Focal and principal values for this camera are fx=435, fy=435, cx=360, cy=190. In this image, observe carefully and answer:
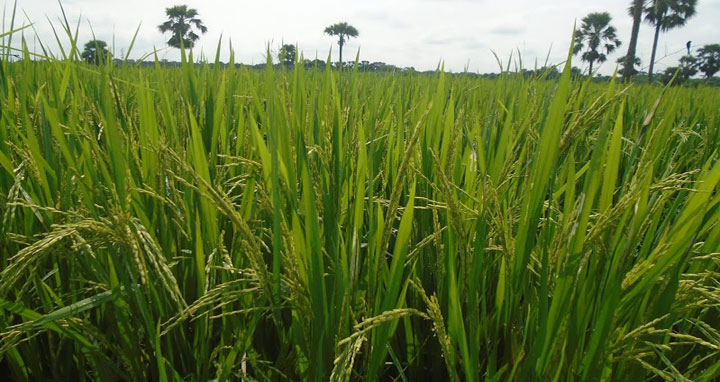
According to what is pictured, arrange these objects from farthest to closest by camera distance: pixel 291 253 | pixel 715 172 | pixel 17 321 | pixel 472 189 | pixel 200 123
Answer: pixel 200 123
pixel 472 189
pixel 17 321
pixel 715 172
pixel 291 253

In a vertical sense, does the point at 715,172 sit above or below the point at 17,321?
above

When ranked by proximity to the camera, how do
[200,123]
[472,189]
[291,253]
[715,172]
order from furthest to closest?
[200,123]
[472,189]
[715,172]
[291,253]

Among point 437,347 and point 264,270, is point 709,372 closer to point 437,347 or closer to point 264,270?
point 437,347

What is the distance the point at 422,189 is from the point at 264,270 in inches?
21.2

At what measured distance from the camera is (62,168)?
2.84ft

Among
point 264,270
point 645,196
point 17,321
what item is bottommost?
point 17,321

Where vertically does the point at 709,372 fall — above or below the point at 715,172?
below

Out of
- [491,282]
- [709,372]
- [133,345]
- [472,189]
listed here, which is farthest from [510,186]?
[133,345]

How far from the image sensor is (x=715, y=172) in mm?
678

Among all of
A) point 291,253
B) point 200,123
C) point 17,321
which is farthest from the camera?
point 200,123

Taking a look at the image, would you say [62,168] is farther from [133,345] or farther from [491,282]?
Answer: [491,282]

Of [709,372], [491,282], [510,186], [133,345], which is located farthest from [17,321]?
[709,372]

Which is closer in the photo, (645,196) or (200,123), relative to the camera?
(645,196)

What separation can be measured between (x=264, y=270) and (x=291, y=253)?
0.14ft
